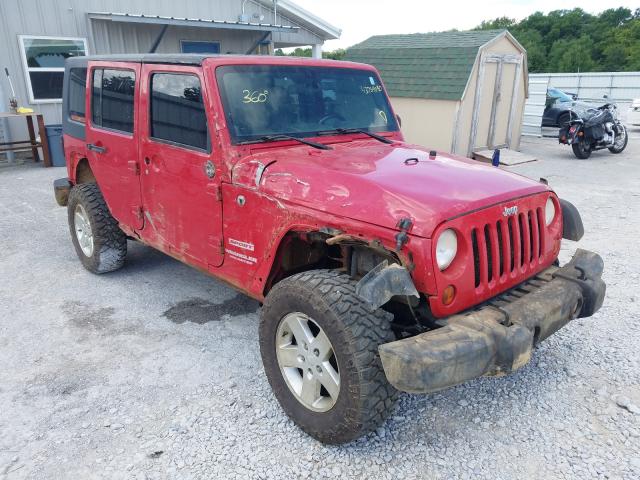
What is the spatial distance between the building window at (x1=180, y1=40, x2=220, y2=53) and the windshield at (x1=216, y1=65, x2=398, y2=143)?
9.36m

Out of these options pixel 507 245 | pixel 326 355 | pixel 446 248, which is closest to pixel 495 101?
pixel 507 245

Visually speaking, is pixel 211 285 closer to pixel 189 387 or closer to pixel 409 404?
pixel 189 387

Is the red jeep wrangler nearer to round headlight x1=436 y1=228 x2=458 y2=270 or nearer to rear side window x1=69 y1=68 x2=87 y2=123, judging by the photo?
round headlight x1=436 y1=228 x2=458 y2=270

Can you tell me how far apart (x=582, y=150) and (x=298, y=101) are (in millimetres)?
10971

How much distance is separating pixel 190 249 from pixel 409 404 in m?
1.93

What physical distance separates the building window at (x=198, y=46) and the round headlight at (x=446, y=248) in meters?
11.2

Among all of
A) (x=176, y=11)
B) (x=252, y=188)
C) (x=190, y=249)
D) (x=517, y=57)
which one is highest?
(x=176, y=11)

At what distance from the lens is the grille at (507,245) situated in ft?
8.82

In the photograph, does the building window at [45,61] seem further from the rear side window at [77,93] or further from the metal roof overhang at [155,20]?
the rear side window at [77,93]

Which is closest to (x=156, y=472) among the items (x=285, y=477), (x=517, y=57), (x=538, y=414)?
(x=285, y=477)

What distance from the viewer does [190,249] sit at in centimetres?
387

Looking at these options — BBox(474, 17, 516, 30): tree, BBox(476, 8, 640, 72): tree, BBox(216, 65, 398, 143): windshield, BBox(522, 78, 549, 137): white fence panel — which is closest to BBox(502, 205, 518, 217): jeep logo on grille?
BBox(216, 65, 398, 143): windshield

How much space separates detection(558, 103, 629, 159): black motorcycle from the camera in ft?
40.7

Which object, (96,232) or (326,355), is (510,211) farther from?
(96,232)
